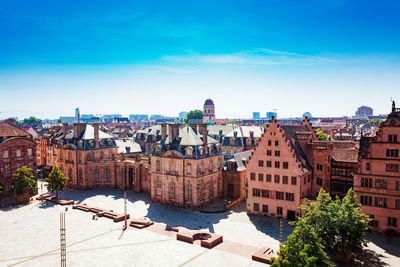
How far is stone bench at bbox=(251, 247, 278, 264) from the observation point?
131 ft

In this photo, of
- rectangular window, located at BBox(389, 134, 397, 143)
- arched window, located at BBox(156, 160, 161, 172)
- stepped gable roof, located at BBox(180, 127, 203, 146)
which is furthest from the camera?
arched window, located at BBox(156, 160, 161, 172)

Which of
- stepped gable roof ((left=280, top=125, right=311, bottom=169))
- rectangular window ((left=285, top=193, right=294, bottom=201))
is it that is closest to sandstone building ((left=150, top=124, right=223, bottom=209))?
stepped gable roof ((left=280, top=125, right=311, bottom=169))

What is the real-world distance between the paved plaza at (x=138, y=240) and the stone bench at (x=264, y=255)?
70 cm

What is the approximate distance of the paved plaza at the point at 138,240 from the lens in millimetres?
40875

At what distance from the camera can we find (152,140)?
112062mm

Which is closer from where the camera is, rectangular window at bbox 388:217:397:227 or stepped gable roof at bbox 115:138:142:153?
rectangular window at bbox 388:217:397:227

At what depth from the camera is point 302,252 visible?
93.1 ft

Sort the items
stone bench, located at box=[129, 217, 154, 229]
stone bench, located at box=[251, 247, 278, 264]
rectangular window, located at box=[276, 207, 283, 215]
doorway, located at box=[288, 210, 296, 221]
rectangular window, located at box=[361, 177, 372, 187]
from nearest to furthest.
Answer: stone bench, located at box=[251, 247, 278, 264]
rectangular window, located at box=[361, 177, 372, 187]
stone bench, located at box=[129, 217, 154, 229]
doorway, located at box=[288, 210, 296, 221]
rectangular window, located at box=[276, 207, 283, 215]

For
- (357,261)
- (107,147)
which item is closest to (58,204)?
(107,147)

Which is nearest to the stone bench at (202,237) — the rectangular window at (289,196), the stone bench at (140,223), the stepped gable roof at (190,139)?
the stone bench at (140,223)

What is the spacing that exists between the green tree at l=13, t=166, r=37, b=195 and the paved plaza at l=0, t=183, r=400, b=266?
12.3 ft

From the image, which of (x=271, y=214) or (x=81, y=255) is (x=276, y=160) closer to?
(x=271, y=214)

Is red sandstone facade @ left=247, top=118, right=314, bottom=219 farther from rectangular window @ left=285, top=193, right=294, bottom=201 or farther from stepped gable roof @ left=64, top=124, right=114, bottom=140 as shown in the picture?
stepped gable roof @ left=64, top=124, right=114, bottom=140

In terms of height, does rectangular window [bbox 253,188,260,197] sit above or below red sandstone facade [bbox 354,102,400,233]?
below
